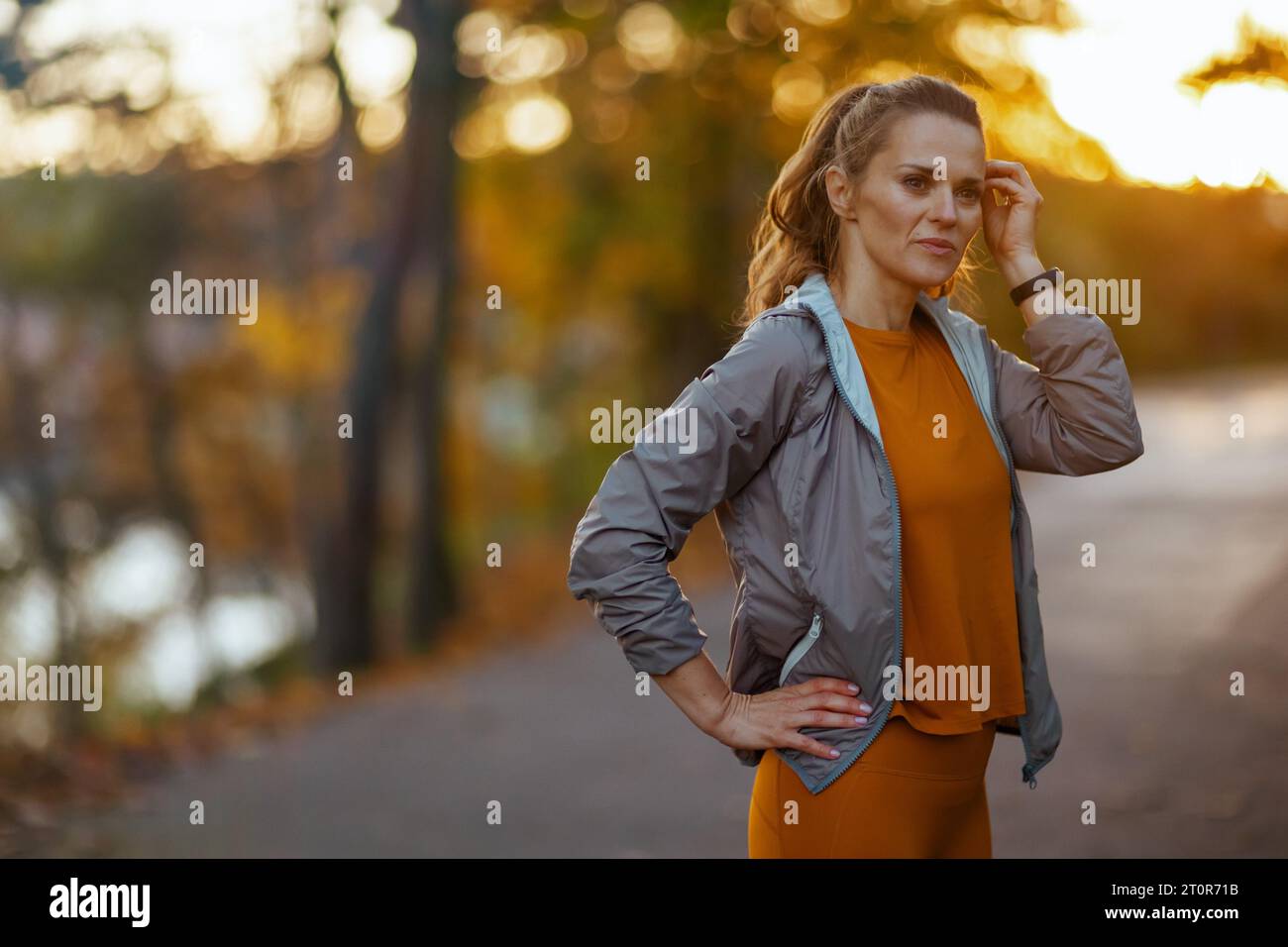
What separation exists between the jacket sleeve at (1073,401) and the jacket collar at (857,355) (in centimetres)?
11

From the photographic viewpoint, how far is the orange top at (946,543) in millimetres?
2482

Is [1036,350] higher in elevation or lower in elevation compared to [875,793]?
higher

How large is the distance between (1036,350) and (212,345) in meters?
19.6

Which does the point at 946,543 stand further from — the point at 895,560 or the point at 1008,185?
the point at 1008,185

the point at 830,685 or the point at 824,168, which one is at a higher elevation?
the point at 824,168

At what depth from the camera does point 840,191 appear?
8.72 feet

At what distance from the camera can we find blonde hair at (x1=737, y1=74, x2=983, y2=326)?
2574 mm

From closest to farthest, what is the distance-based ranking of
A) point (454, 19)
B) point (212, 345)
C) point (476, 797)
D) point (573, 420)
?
point (476, 797)
point (454, 19)
point (212, 345)
point (573, 420)

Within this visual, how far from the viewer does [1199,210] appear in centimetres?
2577

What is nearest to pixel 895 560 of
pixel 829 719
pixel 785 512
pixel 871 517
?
pixel 871 517

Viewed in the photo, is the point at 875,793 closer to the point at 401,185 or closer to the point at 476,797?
the point at 476,797

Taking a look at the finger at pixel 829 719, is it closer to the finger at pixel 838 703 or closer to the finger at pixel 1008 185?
the finger at pixel 838 703

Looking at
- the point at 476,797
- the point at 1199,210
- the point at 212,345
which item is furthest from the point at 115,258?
the point at 1199,210

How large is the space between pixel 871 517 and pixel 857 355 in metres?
0.33
